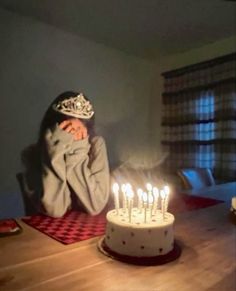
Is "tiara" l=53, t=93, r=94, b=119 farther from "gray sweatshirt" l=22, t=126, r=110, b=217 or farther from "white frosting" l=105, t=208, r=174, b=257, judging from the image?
"white frosting" l=105, t=208, r=174, b=257

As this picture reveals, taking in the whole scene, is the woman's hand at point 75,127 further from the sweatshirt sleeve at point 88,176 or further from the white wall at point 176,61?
the white wall at point 176,61

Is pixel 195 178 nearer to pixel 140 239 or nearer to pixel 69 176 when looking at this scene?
pixel 69 176

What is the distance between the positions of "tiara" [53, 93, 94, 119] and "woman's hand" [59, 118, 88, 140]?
0.09 ft

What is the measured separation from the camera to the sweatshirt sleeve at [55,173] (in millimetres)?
973

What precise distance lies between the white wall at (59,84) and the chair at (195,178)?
43.6 inches

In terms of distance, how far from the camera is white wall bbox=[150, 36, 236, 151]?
2773 mm

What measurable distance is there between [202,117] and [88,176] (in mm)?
2119

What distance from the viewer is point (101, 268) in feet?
1.96

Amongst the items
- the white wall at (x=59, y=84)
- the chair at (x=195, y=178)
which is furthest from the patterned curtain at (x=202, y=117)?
the chair at (x=195, y=178)

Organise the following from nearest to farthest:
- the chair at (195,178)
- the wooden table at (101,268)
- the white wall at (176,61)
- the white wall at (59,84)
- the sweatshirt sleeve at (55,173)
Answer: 1. the wooden table at (101,268)
2. the sweatshirt sleeve at (55,173)
3. the chair at (195,178)
4. the white wall at (59,84)
5. the white wall at (176,61)

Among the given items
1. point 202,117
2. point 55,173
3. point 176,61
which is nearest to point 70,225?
point 55,173

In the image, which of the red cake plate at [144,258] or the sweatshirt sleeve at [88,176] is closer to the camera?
the red cake plate at [144,258]

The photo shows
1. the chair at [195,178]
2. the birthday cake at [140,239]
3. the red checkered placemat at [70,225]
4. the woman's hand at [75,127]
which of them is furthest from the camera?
the chair at [195,178]

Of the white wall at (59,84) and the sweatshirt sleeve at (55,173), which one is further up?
the white wall at (59,84)
